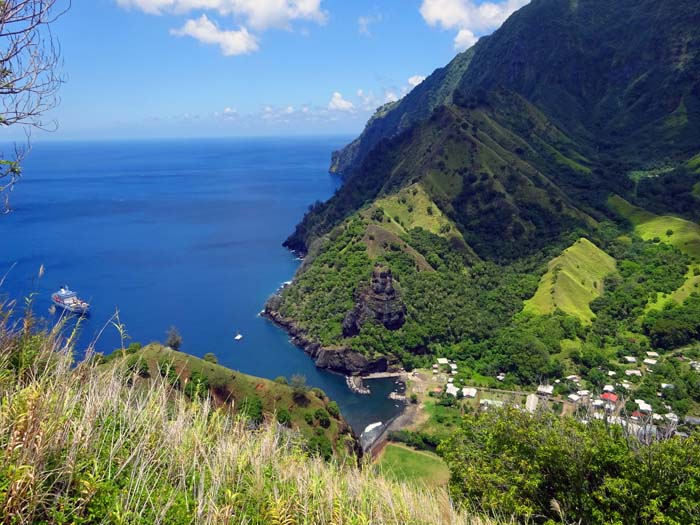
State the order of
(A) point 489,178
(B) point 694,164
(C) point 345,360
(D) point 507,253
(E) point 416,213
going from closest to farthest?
(C) point 345,360
(D) point 507,253
(E) point 416,213
(A) point 489,178
(B) point 694,164

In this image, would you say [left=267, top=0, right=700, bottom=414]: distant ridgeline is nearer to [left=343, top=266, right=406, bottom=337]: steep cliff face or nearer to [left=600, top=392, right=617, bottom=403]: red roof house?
[left=343, top=266, right=406, bottom=337]: steep cliff face

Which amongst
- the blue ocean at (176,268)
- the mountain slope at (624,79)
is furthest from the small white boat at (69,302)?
the mountain slope at (624,79)

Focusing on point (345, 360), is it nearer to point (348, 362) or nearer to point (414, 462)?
point (348, 362)

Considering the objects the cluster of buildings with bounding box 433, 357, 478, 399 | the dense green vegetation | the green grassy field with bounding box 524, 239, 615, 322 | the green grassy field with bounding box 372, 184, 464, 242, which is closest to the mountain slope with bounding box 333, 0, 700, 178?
the green grassy field with bounding box 372, 184, 464, 242

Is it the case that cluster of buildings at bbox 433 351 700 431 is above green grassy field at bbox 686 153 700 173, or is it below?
below

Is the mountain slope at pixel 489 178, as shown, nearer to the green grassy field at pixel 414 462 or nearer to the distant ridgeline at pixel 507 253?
the distant ridgeline at pixel 507 253

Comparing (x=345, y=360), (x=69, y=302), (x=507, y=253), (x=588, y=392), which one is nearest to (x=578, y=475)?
(x=588, y=392)

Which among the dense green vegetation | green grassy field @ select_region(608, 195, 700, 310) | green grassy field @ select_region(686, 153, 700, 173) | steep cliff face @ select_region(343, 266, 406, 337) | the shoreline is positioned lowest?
the shoreline
